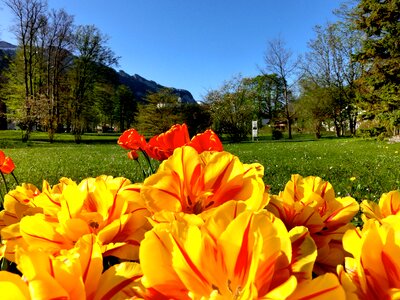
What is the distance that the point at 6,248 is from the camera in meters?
0.62

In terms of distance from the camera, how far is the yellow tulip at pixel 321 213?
60 centimetres

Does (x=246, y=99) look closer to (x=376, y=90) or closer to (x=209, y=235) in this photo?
(x=376, y=90)

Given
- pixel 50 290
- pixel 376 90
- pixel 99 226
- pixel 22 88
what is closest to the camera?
pixel 50 290

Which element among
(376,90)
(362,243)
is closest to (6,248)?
(362,243)

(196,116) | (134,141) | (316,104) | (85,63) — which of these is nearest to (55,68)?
(85,63)

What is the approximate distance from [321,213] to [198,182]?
29cm

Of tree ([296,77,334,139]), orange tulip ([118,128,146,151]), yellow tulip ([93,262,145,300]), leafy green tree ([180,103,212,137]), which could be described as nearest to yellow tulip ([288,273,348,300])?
yellow tulip ([93,262,145,300])

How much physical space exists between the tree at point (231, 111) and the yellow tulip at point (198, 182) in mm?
32831

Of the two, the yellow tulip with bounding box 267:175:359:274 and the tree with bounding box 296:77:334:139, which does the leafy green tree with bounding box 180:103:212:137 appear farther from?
the yellow tulip with bounding box 267:175:359:274

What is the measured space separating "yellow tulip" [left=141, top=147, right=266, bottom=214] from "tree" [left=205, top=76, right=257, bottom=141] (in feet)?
108

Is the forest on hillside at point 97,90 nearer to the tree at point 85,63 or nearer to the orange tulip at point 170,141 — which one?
the tree at point 85,63

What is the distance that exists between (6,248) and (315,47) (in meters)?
39.2

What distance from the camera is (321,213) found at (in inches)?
28.1

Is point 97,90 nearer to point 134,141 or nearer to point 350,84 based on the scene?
point 350,84
